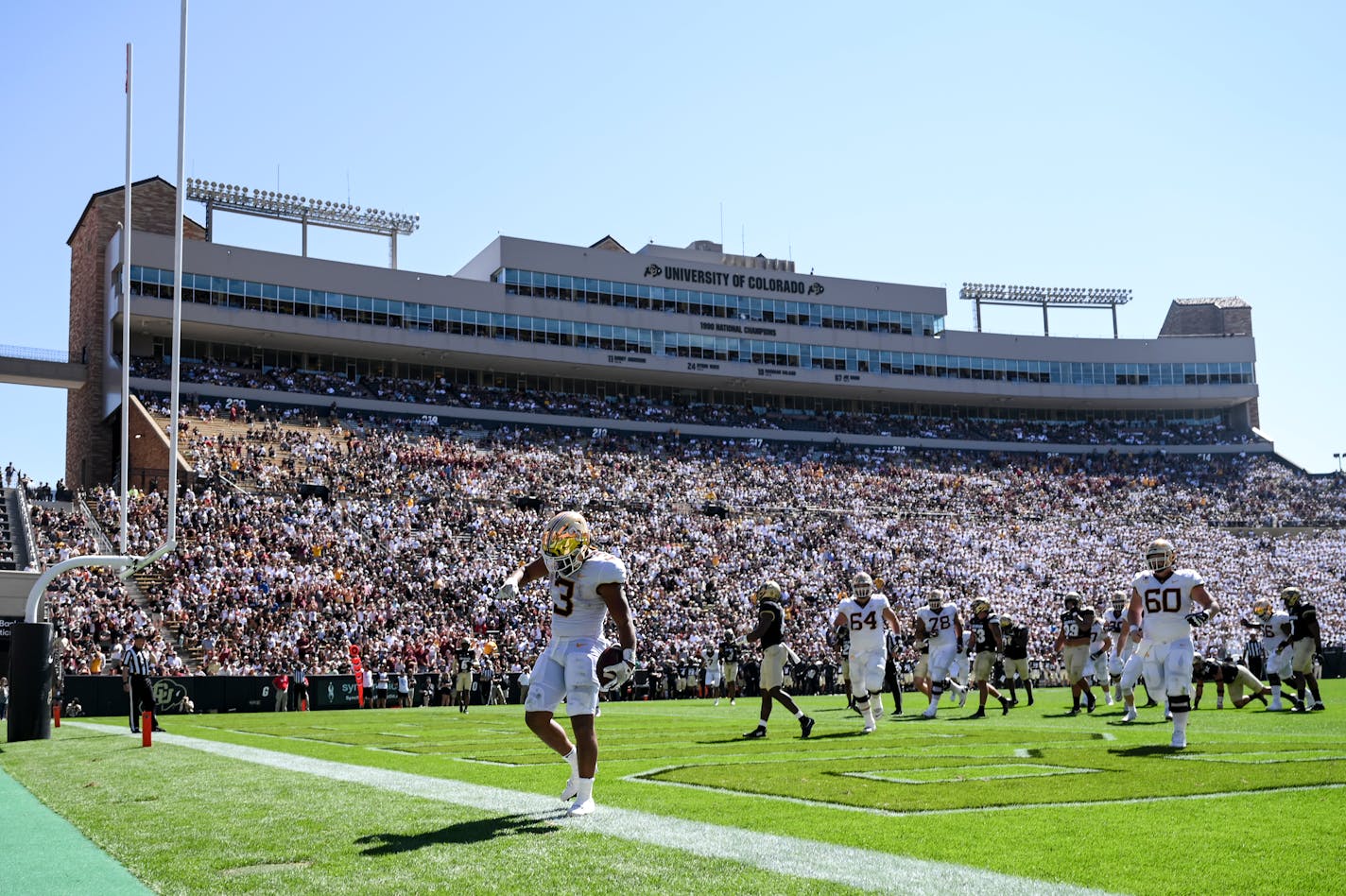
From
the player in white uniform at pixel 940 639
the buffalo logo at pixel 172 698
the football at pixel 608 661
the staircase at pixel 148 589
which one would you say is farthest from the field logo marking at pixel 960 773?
the staircase at pixel 148 589

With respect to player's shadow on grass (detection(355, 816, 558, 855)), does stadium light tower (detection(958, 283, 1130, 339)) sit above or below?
above

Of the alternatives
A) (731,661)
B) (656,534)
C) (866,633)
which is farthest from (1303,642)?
(656,534)

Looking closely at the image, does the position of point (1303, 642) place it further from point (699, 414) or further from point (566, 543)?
point (699, 414)

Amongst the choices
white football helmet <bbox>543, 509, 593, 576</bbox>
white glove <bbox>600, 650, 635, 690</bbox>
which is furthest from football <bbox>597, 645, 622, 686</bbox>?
white football helmet <bbox>543, 509, 593, 576</bbox>

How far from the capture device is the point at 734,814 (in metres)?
7.83

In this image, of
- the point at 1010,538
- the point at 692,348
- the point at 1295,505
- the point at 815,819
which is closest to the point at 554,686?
the point at 815,819

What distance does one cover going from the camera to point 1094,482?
64.7 meters

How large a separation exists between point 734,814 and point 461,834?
5.84ft

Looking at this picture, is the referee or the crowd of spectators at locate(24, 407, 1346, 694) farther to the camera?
the crowd of spectators at locate(24, 407, 1346, 694)

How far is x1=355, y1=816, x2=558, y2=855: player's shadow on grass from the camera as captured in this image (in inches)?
264

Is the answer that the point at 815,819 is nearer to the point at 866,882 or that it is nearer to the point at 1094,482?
the point at 866,882

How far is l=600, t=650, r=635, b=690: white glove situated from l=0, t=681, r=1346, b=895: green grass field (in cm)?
88

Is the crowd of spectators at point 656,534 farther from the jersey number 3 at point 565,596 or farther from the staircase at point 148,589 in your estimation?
the jersey number 3 at point 565,596

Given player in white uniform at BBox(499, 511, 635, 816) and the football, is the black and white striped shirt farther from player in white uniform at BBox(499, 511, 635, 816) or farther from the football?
the football
